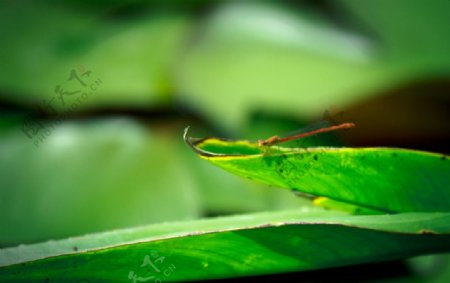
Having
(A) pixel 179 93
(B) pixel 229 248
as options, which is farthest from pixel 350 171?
(A) pixel 179 93

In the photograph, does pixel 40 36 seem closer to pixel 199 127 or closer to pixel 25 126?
pixel 25 126

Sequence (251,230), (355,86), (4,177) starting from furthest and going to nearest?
(355,86) < (4,177) < (251,230)

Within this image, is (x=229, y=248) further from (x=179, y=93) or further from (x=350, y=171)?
(x=179, y=93)

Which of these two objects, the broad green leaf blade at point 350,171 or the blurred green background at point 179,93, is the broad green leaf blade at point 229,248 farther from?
the blurred green background at point 179,93

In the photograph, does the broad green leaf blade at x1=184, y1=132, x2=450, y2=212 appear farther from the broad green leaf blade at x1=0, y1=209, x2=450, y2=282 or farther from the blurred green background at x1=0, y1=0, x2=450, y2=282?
the blurred green background at x1=0, y1=0, x2=450, y2=282

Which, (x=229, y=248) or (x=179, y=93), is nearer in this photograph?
(x=229, y=248)

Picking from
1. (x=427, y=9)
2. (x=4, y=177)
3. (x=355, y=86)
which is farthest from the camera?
(x=427, y=9)

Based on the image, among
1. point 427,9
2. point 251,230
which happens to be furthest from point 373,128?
point 251,230
